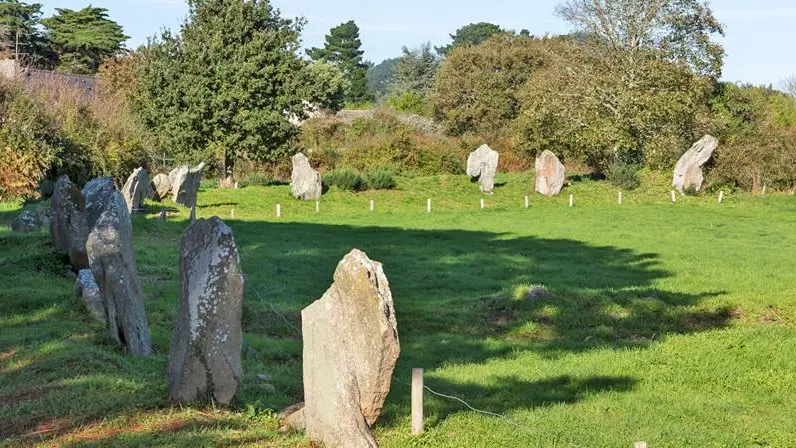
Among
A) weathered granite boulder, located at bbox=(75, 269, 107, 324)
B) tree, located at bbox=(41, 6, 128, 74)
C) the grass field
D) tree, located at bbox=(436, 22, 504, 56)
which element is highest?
tree, located at bbox=(436, 22, 504, 56)

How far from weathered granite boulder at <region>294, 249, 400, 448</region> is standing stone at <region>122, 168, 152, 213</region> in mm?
28498

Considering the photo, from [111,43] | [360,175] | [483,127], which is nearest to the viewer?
[360,175]

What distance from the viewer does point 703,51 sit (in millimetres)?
57625

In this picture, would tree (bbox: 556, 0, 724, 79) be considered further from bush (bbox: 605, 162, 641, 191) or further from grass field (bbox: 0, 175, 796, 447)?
grass field (bbox: 0, 175, 796, 447)

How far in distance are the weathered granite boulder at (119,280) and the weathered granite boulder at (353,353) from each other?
5.16 metres

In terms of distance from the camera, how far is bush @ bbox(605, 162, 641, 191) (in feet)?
173

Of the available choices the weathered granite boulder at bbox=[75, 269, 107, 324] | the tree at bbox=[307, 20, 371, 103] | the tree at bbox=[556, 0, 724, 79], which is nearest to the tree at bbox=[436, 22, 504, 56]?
the tree at bbox=[307, 20, 371, 103]

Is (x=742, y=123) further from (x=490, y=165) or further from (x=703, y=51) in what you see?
(x=490, y=165)

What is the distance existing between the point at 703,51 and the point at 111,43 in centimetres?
5701

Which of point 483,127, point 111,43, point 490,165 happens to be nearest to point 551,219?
point 490,165

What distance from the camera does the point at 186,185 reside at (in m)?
41.2

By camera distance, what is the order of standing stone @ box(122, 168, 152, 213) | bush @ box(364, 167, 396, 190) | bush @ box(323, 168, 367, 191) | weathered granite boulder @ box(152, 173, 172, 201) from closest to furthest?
standing stone @ box(122, 168, 152, 213) → weathered granite boulder @ box(152, 173, 172, 201) → bush @ box(323, 168, 367, 191) → bush @ box(364, 167, 396, 190)

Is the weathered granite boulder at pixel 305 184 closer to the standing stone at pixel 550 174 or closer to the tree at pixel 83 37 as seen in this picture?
the standing stone at pixel 550 174

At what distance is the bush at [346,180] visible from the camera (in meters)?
49.1
